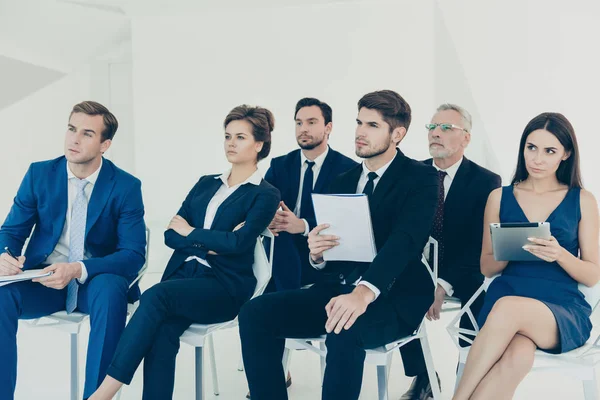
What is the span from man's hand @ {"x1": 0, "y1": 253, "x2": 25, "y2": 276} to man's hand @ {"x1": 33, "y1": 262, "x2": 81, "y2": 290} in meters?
0.13

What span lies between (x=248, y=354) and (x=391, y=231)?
723mm

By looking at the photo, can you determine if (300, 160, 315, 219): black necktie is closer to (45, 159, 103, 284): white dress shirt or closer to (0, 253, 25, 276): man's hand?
(45, 159, 103, 284): white dress shirt

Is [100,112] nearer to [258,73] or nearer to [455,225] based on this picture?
[455,225]

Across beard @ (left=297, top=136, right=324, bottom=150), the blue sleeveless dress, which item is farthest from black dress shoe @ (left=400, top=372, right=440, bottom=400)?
beard @ (left=297, top=136, right=324, bottom=150)

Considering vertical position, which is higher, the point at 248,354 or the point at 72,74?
the point at 72,74

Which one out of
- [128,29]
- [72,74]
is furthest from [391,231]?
[72,74]

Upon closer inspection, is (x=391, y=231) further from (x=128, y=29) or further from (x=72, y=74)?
(x=72, y=74)

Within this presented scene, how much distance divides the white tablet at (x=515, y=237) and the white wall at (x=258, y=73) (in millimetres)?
4895

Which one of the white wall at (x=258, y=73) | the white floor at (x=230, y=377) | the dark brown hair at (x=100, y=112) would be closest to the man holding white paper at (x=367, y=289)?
the white floor at (x=230, y=377)

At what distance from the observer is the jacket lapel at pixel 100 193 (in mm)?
2902

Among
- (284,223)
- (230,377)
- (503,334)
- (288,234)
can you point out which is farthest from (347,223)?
(230,377)

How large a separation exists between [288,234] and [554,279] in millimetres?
1289

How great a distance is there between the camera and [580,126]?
608 centimetres

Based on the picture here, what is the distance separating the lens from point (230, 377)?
368cm
